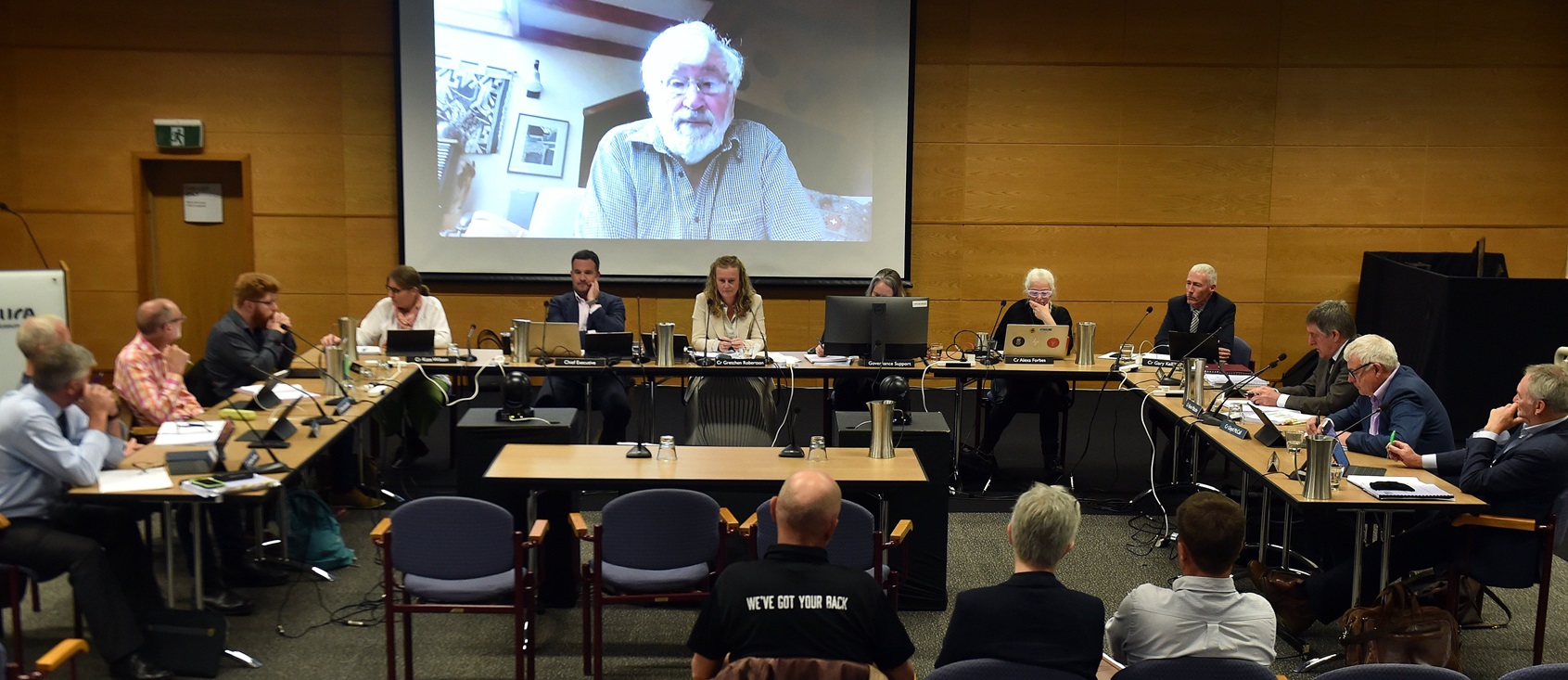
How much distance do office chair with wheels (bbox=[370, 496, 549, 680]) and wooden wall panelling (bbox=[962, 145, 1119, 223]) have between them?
18.1 feet

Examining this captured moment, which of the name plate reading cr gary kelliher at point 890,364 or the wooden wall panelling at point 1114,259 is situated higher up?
the wooden wall panelling at point 1114,259

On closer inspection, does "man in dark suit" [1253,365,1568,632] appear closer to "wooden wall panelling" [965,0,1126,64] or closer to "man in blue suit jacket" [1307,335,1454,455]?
"man in blue suit jacket" [1307,335,1454,455]

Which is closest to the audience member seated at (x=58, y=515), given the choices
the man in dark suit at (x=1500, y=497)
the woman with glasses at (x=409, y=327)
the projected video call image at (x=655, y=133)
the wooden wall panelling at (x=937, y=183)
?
the woman with glasses at (x=409, y=327)

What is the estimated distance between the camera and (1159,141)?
27.0 ft

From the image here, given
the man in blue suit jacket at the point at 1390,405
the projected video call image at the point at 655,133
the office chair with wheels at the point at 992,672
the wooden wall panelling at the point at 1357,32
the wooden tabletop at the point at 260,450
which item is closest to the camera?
the office chair with wheels at the point at 992,672

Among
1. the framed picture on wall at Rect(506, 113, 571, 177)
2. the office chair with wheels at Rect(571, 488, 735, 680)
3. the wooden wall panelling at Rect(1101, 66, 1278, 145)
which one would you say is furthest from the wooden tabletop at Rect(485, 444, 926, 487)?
the wooden wall panelling at Rect(1101, 66, 1278, 145)

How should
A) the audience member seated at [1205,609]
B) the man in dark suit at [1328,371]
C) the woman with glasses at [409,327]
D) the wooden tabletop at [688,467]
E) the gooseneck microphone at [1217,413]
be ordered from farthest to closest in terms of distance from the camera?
the woman with glasses at [409,327]
the man in dark suit at [1328,371]
the gooseneck microphone at [1217,413]
the wooden tabletop at [688,467]
the audience member seated at [1205,609]

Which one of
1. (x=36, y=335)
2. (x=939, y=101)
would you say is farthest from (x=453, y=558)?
(x=939, y=101)

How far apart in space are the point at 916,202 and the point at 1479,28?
4137mm

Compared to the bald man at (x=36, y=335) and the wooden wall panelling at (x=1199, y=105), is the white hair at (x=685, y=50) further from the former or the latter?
the bald man at (x=36, y=335)

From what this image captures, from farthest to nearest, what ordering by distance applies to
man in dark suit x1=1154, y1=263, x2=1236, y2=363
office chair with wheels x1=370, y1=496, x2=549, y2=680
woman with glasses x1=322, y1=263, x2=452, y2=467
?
man in dark suit x1=1154, y1=263, x2=1236, y2=363 < woman with glasses x1=322, y1=263, x2=452, y2=467 < office chair with wheels x1=370, y1=496, x2=549, y2=680

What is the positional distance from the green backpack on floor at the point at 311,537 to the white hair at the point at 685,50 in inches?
170

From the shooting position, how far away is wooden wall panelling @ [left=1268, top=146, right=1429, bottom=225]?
8.23 m

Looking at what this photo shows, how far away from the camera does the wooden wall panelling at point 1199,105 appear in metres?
8.15
